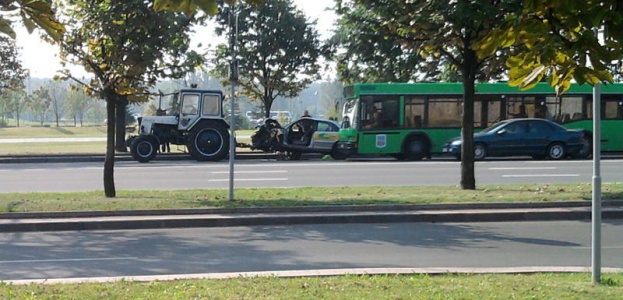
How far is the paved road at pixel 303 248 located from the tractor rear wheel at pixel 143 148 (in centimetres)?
1705

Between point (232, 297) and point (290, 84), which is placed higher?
point (290, 84)

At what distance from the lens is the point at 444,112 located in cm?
3100

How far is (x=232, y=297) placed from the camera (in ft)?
23.4

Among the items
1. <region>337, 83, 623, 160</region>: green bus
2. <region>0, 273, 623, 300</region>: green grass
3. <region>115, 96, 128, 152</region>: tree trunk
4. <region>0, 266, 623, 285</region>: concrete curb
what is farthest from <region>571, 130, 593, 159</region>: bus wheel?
<region>0, 273, 623, 300</region>: green grass

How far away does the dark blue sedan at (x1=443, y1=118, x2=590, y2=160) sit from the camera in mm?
28703

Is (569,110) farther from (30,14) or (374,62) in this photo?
(30,14)

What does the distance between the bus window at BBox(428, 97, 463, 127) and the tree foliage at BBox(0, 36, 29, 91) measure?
1788 centimetres

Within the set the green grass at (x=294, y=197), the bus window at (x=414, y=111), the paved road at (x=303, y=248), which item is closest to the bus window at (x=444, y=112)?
the bus window at (x=414, y=111)

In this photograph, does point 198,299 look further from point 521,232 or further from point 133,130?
point 133,130

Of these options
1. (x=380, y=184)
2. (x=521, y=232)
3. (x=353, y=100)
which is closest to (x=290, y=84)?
(x=353, y=100)

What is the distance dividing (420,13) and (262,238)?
5.44 m

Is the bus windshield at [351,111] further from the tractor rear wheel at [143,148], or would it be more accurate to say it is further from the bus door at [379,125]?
the tractor rear wheel at [143,148]

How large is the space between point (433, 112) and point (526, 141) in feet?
12.3

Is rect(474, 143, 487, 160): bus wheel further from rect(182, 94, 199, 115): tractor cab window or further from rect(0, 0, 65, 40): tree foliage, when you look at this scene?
rect(0, 0, 65, 40): tree foliage
